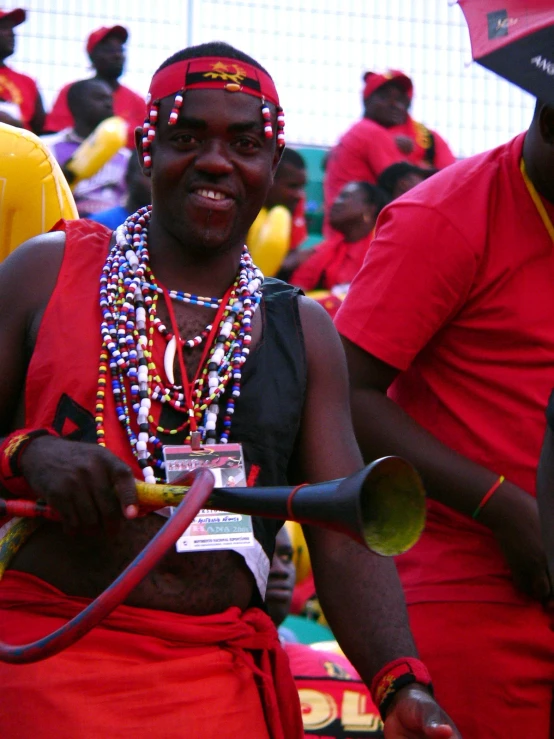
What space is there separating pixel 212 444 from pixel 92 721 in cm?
60

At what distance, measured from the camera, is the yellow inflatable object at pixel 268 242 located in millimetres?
8320

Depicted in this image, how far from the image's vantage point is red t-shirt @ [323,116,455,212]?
9266 mm

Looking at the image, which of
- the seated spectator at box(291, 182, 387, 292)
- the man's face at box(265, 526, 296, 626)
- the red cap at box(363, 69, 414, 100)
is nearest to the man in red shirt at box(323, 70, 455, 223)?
the red cap at box(363, 69, 414, 100)

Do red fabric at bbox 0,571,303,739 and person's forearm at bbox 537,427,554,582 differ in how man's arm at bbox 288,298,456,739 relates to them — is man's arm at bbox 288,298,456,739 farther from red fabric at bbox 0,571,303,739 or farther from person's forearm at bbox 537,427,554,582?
person's forearm at bbox 537,427,554,582

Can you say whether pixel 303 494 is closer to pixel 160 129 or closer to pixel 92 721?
pixel 92 721

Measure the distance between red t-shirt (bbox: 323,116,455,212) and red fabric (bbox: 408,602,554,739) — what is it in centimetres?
623

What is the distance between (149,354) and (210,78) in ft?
2.05

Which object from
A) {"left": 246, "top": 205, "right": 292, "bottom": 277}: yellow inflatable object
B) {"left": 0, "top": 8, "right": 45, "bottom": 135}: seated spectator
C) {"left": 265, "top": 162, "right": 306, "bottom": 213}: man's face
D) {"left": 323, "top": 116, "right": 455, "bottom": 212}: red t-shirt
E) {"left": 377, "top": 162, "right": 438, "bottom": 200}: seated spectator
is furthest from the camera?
{"left": 323, "top": 116, "right": 455, "bottom": 212}: red t-shirt

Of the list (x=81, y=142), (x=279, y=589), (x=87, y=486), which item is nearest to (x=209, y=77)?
(x=87, y=486)

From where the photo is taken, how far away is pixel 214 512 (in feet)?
8.70

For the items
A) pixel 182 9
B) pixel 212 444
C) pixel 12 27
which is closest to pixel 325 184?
pixel 182 9

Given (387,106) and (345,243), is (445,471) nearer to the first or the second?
(345,243)

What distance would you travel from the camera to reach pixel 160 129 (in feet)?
9.58

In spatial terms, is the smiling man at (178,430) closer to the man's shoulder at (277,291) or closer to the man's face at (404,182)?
the man's shoulder at (277,291)
